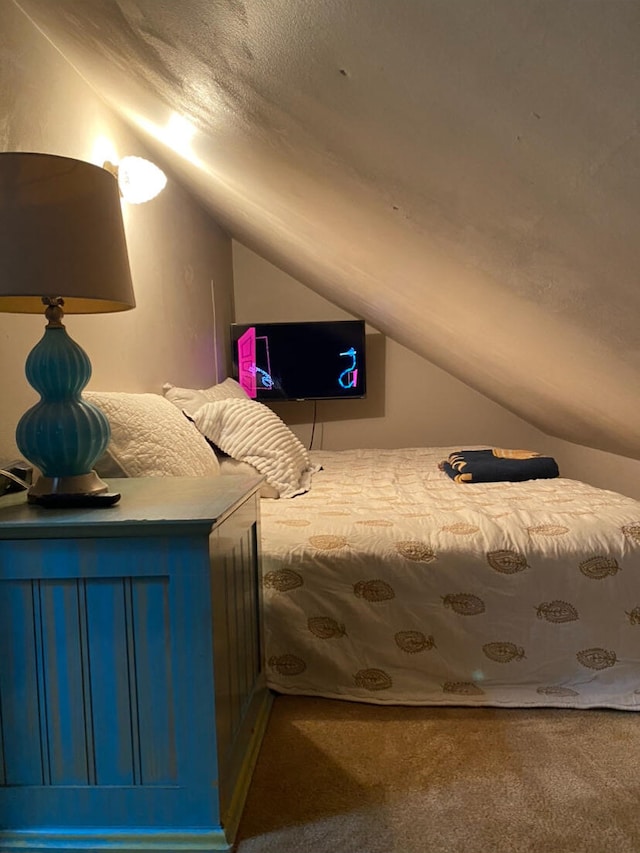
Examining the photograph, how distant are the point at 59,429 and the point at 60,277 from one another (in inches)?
11.5

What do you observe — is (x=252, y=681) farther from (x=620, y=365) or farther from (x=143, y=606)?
(x=620, y=365)

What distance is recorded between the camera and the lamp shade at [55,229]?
3.33 ft

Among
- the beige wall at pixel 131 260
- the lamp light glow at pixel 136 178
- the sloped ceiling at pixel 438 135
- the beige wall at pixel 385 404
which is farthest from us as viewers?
the beige wall at pixel 385 404

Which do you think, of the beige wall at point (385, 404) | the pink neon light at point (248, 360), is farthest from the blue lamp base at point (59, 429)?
the beige wall at point (385, 404)

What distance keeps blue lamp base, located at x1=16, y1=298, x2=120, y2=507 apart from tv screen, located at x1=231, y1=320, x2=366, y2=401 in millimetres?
2415

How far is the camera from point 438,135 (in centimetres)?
91

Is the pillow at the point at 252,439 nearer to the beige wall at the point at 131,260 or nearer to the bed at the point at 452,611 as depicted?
the beige wall at the point at 131,260

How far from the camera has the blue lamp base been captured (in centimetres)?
115

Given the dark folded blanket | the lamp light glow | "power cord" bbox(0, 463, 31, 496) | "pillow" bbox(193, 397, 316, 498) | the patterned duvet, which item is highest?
the lamp light glow

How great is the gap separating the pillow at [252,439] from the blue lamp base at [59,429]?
91cm

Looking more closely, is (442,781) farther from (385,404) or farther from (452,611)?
(385,404)

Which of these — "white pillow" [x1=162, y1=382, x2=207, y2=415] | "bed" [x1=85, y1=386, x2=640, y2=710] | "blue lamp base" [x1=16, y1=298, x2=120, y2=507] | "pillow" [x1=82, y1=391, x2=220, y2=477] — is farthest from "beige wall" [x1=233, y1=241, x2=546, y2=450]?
"blue lamp base" [x1=16, y1=298, x2=120, y2=507]

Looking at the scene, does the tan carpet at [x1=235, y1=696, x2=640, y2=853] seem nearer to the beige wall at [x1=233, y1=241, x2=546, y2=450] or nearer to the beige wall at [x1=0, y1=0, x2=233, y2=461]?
the beige wall at [x1=0, y1=0, x2=233, y2=461]

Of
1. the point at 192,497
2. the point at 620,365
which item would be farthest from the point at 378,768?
the point at 620,365
